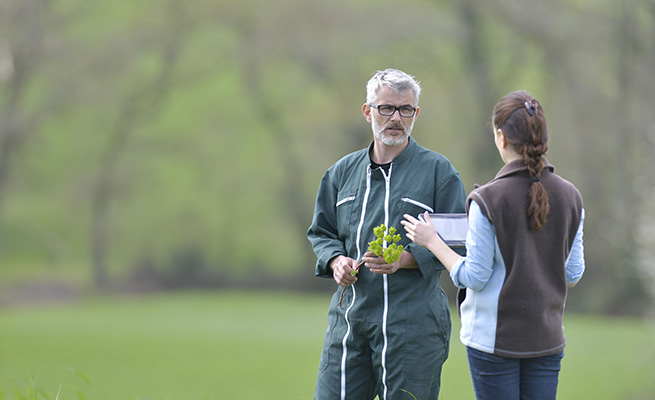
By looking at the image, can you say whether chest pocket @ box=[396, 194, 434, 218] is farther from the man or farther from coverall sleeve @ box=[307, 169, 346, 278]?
coverall sleeve @ box=[307, 169, 346, 278]

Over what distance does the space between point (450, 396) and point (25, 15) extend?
464 inches

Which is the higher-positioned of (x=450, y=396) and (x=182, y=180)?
(x=182, y=180)

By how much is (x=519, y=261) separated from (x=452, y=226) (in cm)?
28

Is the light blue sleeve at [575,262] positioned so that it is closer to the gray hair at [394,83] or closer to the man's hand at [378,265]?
the man's hand at [378,265]

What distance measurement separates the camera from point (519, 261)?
199cm

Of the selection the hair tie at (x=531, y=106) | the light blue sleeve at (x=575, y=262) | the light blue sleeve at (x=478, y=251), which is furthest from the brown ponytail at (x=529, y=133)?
the light blue sleeve at (x=575, y=262)

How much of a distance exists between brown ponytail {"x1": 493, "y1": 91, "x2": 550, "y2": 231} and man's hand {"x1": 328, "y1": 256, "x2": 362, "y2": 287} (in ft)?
2.13

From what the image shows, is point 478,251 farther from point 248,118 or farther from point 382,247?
point 248,118

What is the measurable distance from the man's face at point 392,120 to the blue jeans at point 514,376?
79cm

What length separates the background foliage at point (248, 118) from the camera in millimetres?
15703

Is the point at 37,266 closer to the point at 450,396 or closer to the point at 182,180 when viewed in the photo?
the point at 182,180

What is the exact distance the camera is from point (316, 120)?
1725 cm

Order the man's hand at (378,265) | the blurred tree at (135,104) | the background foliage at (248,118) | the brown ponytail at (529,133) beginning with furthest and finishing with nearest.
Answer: the blurred tree at (135,104) < the background foliage at (248,118) < the man's hand at (378,265) < the brown ponytail at (529,133)

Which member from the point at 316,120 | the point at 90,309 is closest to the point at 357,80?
the point at 316,120
